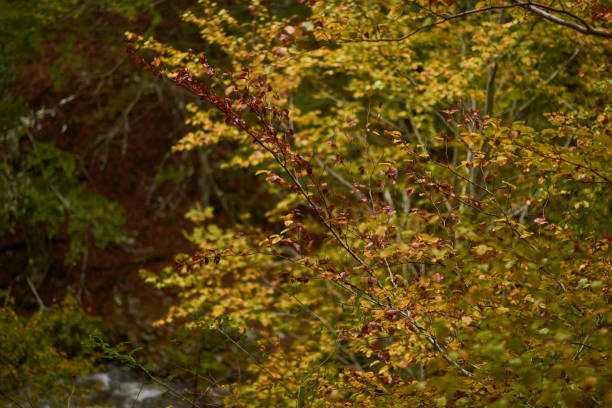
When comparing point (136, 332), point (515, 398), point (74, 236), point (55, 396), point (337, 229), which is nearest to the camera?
point (515, 398)

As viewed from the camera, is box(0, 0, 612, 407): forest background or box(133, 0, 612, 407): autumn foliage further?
box(0, 0, 612, 407): forest background

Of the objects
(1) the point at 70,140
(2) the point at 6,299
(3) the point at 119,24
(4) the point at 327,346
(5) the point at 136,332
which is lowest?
(5) the point at 136,332

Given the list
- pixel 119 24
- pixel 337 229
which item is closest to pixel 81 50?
pixel 119 24

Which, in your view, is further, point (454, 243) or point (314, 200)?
point (454, 243)

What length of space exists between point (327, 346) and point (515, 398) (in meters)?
3.99

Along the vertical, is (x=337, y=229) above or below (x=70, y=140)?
above

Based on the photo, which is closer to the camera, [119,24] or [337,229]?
[337,229]

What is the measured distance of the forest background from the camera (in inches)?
99.2

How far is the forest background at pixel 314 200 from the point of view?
2.52m

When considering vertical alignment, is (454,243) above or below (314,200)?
below

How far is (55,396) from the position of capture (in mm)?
7617

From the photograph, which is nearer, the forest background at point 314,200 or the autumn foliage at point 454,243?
the autumn foliage at point 454,243

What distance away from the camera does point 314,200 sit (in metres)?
3.80

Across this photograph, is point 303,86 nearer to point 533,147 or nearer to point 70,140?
point 70,140
